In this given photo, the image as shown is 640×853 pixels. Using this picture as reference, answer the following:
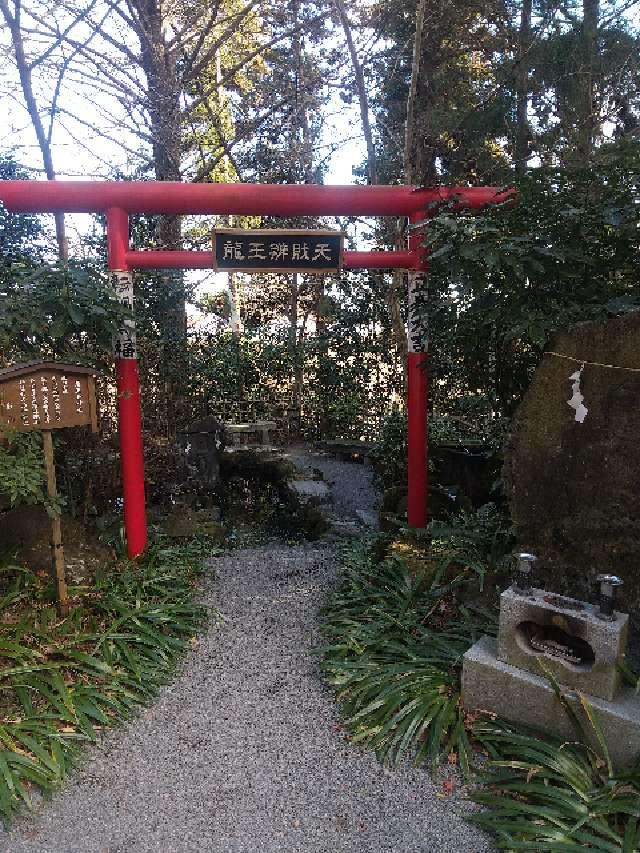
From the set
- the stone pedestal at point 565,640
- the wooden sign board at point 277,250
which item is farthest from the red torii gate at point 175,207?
the stone pedestal at point 565,640

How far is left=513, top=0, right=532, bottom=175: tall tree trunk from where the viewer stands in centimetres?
870

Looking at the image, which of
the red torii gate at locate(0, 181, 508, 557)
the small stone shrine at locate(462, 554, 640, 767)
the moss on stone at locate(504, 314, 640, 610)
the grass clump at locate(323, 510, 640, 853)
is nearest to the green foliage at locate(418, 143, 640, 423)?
the moss on stone at locate(504, 314, 640, 610)

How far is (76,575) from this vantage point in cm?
463

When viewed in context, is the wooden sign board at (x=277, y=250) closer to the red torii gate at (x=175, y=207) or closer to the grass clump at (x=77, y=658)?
the red torii gate at (x=175, y=207)

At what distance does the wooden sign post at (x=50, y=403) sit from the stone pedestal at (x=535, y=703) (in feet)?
9.18

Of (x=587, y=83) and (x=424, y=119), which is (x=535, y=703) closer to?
(x=587, y=83)

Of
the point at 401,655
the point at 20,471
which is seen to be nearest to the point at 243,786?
the point at 401,655

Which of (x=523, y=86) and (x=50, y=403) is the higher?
(x=523, y=86)

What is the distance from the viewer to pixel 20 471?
12.5ft

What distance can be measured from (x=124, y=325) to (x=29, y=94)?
8225 millimetres

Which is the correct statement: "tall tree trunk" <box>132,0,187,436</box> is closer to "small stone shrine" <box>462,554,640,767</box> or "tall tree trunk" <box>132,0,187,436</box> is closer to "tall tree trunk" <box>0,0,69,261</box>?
"tall tree trunk" <box>0,0,69,261</box>

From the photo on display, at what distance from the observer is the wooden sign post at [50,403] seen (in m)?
3.83

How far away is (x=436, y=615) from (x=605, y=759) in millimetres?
1517

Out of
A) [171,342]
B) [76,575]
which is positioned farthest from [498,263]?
[171,342]
